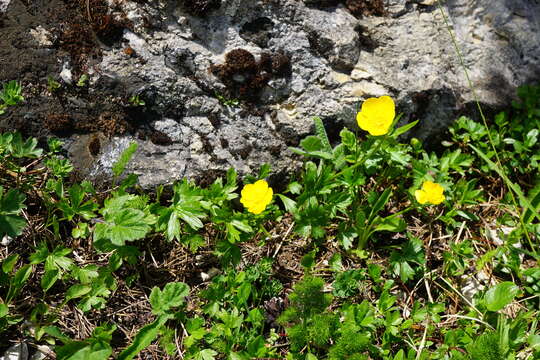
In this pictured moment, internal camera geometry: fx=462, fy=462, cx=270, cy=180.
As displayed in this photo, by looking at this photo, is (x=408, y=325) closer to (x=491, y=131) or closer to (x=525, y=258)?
(x=525, y=258)

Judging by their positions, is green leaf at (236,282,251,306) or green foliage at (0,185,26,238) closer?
green foliage at (0,185,26,238)

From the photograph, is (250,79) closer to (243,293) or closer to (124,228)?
(124,228)

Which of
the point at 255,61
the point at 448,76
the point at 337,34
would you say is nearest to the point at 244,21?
the point at 255,61

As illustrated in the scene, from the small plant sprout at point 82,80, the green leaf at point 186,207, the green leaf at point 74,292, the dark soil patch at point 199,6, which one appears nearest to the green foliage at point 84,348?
the green leaf at point 74,292

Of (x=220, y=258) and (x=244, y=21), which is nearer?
(x=220, y=258)

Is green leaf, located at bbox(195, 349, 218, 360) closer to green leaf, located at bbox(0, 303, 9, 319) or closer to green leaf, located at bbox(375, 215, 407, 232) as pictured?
green leaf, located at bbox(0, 303, 9, 319)

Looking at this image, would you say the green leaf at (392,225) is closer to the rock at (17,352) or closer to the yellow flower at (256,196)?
the yellow flower at (256,196)

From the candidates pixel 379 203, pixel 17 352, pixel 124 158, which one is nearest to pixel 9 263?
pixel 17 352

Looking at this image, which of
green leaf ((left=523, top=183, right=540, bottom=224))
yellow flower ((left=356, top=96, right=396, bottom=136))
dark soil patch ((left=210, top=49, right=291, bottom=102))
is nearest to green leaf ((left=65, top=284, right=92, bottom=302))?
dark soil patch ((left=210, top=49, right=291, bottom=102))
